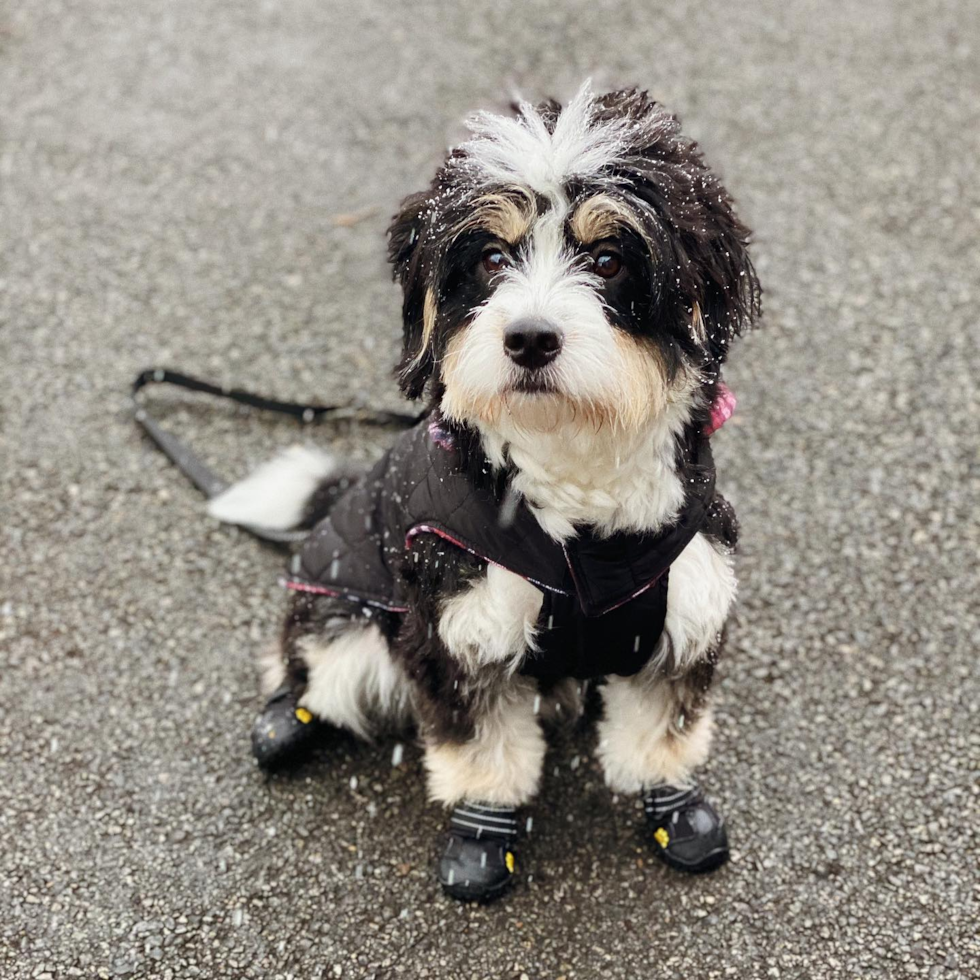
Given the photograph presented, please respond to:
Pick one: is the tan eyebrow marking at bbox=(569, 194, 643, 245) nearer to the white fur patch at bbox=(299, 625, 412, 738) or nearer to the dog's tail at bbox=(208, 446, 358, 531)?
the white fur patch at bbox=(299, 625, 412, 738)

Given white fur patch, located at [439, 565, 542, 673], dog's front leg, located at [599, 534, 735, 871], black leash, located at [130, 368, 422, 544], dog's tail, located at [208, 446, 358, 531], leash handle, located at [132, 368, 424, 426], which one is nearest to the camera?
white fur patch, located at [439, 565, 542, 673]

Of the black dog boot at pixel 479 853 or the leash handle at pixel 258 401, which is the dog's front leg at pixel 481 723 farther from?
the leash handle at pixel 258 401

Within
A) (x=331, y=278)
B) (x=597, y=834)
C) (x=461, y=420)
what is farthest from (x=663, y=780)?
(x=331, y=278)

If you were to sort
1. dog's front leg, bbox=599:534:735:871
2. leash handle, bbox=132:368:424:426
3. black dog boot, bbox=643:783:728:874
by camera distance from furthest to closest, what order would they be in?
leash handle, bbox=132:368:424:426 < black dog boot, bbox=643:783:728:874 < dog's front leg, bbox=599:534:735:871

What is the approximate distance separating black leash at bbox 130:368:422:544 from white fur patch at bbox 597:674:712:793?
55.6 inches

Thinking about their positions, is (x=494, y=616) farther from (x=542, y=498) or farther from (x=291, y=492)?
(x=291, y=492)

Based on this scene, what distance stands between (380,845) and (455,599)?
839 millimetres

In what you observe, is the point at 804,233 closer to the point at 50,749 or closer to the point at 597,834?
the point at 597,834

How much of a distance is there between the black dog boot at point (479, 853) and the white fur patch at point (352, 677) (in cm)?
35

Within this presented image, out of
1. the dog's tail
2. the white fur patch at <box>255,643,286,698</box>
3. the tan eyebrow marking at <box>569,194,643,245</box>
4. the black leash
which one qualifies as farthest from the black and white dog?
the black leash

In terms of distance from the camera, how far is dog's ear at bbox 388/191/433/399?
87.7 inches

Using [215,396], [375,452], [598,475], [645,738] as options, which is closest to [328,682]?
[645,738]

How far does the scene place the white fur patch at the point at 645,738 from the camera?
271 centimetres

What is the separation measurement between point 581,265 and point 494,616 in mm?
754
